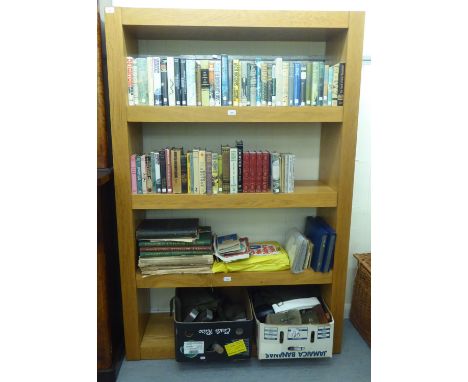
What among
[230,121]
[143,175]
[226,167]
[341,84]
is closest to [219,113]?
[230,121]

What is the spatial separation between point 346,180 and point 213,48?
1.03 metres

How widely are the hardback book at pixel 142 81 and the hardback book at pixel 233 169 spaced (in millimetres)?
486

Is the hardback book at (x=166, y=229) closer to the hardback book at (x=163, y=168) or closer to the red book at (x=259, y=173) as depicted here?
the hardback book at (x=163, y=168)

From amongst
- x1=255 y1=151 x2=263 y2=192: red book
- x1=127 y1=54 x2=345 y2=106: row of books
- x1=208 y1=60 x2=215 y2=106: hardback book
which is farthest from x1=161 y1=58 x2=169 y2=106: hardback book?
x1=255 y1=151 x2=263 y2=192: red book

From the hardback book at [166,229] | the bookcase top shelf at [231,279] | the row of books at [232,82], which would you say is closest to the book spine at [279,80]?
the row of books at [232,82]

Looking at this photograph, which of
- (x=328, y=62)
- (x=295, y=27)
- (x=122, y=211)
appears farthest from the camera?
(x=328, y=62)

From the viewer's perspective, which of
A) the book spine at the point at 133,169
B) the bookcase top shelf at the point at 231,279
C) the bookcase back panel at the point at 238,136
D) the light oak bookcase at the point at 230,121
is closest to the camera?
the light oak bookcase at the point at 230,121

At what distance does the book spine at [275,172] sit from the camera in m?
1.76

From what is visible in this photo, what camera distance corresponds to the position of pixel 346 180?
1.76m

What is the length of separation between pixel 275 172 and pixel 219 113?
42 centimetres

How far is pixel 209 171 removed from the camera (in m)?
1.74

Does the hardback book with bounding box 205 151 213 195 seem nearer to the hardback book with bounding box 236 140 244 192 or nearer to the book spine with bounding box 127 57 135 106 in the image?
the hardback book with bounding box 236 140 244 192

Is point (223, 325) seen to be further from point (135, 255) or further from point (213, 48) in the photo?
point (213, 48)

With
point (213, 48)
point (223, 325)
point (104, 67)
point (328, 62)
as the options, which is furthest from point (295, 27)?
point (223, 325)
